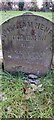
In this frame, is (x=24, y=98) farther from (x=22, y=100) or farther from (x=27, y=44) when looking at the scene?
(x=27, y=44)

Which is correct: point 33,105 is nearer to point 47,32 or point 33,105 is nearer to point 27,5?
point 47,32

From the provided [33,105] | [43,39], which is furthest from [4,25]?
[33,105]

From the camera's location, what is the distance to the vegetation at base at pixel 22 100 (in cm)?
320

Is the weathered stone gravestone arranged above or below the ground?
above

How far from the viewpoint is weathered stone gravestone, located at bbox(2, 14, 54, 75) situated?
3787 millimetres

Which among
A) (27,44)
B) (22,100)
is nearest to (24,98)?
(22,100)

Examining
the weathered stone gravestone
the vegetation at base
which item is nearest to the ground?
the vegetation at base

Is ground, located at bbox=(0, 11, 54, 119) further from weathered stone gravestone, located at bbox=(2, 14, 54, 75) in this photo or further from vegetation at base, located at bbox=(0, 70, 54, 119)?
weathered stone gravestone, located at bbox=(2, 14, 54, 75)

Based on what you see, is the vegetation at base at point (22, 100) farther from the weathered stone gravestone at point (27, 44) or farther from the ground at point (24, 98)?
the weathered stone gravestone at point (27, 44)

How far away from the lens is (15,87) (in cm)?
345

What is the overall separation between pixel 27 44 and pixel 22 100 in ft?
2.56

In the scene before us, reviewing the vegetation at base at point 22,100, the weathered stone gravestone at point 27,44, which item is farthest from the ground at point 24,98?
the weathered stone gravestone at point 27,44

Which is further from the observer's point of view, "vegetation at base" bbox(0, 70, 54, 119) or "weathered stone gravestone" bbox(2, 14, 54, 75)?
"weathered stone gravestone" bbox(2, 14, 54, 75)

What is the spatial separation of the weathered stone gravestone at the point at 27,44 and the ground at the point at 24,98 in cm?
24
